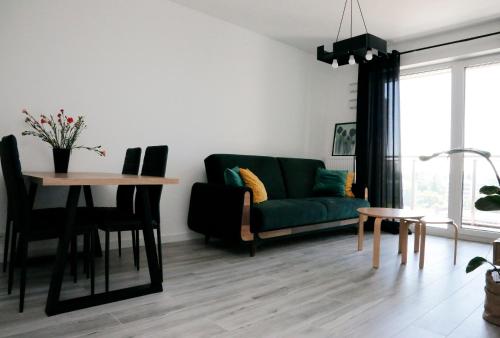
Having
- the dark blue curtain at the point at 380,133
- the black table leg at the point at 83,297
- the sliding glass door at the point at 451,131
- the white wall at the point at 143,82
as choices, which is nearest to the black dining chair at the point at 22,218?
the black table leg at the point at 83,297

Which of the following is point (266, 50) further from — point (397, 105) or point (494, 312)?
point (494, 312)

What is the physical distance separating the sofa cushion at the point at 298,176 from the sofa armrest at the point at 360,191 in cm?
55

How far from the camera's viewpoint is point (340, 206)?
3988 mm

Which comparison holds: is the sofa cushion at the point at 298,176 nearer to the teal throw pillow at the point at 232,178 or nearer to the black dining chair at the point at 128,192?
the teal throw pillow at the point at 232,178

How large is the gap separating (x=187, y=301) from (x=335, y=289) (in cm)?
100

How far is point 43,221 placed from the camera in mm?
2055

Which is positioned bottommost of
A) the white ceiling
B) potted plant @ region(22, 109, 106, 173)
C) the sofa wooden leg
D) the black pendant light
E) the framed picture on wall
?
the sofa wooden leg

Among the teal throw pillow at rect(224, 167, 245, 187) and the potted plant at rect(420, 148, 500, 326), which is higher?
the teal throw pillow at rect(224, 167, 245, 187)

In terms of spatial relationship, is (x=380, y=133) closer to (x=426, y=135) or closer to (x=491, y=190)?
(x=426, y=135)

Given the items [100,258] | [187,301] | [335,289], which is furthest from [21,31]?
[335,289]

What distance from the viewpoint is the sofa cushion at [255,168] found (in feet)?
12.2

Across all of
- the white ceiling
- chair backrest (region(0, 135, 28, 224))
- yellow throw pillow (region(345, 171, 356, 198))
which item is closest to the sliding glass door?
the white ceiling

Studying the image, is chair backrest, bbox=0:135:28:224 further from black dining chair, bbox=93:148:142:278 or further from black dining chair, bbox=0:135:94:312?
black dining chair, bbox=93:148:142:278

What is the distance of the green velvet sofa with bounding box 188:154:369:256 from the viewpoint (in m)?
3.19
